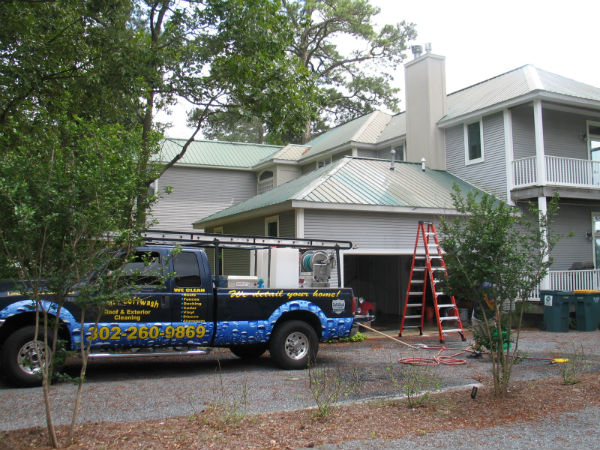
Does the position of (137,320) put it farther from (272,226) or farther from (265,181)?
(265,181)

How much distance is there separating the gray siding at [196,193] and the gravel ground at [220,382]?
40.8ft

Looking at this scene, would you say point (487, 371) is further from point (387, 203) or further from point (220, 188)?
point (220, 188)

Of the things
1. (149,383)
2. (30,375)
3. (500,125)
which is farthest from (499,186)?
(30,375)

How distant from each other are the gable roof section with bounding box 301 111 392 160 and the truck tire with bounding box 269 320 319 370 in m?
14.0

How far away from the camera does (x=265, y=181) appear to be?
24.5m

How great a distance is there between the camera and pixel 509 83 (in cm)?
1967

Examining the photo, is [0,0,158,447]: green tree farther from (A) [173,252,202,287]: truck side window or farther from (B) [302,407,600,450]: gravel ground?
(A) [173,252,202,287]: truck side window

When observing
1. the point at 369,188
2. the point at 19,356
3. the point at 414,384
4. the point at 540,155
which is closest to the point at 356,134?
Result: the point at 369,188

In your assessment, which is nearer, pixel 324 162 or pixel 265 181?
pixel 324 162

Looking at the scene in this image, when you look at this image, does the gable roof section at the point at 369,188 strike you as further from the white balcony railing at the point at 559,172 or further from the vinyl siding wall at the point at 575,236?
the vinyl siding wall at the point at 575,236

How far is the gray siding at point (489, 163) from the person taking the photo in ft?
59.9

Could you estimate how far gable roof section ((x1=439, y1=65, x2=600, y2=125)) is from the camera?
58.5 feet

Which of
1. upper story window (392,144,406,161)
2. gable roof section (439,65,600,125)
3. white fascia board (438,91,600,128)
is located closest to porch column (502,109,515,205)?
white fascia board (438,91,600,128)

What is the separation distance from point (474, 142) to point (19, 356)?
53.1ft
